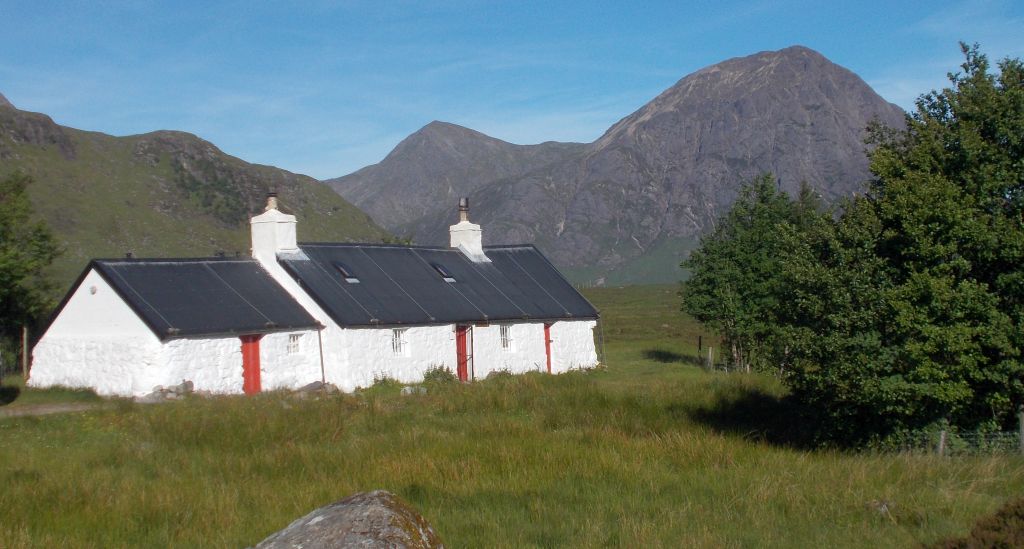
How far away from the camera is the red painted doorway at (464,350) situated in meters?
32.3

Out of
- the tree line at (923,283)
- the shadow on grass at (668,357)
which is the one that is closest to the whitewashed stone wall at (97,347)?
the tree line at (923,283)

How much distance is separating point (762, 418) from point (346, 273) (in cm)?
1633

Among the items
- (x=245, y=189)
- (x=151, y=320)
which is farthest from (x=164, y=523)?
(x=245, y=189)

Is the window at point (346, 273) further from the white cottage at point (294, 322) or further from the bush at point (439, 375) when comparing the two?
the bush at point (439, 375)

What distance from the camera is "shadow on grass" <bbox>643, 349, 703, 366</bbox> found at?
38.7 metres

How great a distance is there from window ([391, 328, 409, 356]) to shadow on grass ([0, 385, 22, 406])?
1057 centimetres

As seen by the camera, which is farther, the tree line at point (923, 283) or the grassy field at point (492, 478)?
the tree line at point (923, 283)

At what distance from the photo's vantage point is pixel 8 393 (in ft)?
85.8

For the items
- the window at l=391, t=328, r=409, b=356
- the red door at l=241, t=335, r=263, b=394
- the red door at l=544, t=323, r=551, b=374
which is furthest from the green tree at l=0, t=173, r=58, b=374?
the red door at l=544, t=323, r=551, b=374

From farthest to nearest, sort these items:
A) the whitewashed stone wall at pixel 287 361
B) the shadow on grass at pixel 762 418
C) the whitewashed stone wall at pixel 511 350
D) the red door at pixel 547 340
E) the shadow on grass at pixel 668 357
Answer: the shadow on grass at pixel 668 357
the red door at pixel 547 340
the whitewashed stone wall at pixel 511 350
the whitewashed stone wall at pixel 287 361
the shadow on grass at pixel 762 418

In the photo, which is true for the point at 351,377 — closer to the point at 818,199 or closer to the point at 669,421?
the point at 669,421

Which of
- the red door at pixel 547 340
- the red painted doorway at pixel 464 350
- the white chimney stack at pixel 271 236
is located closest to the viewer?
the white chimney stack at pixel 271 236

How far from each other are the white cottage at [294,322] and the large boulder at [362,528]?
18316 mm

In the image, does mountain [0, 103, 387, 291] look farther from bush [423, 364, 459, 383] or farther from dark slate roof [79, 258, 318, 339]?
bush [423, 364, 459, 383]
